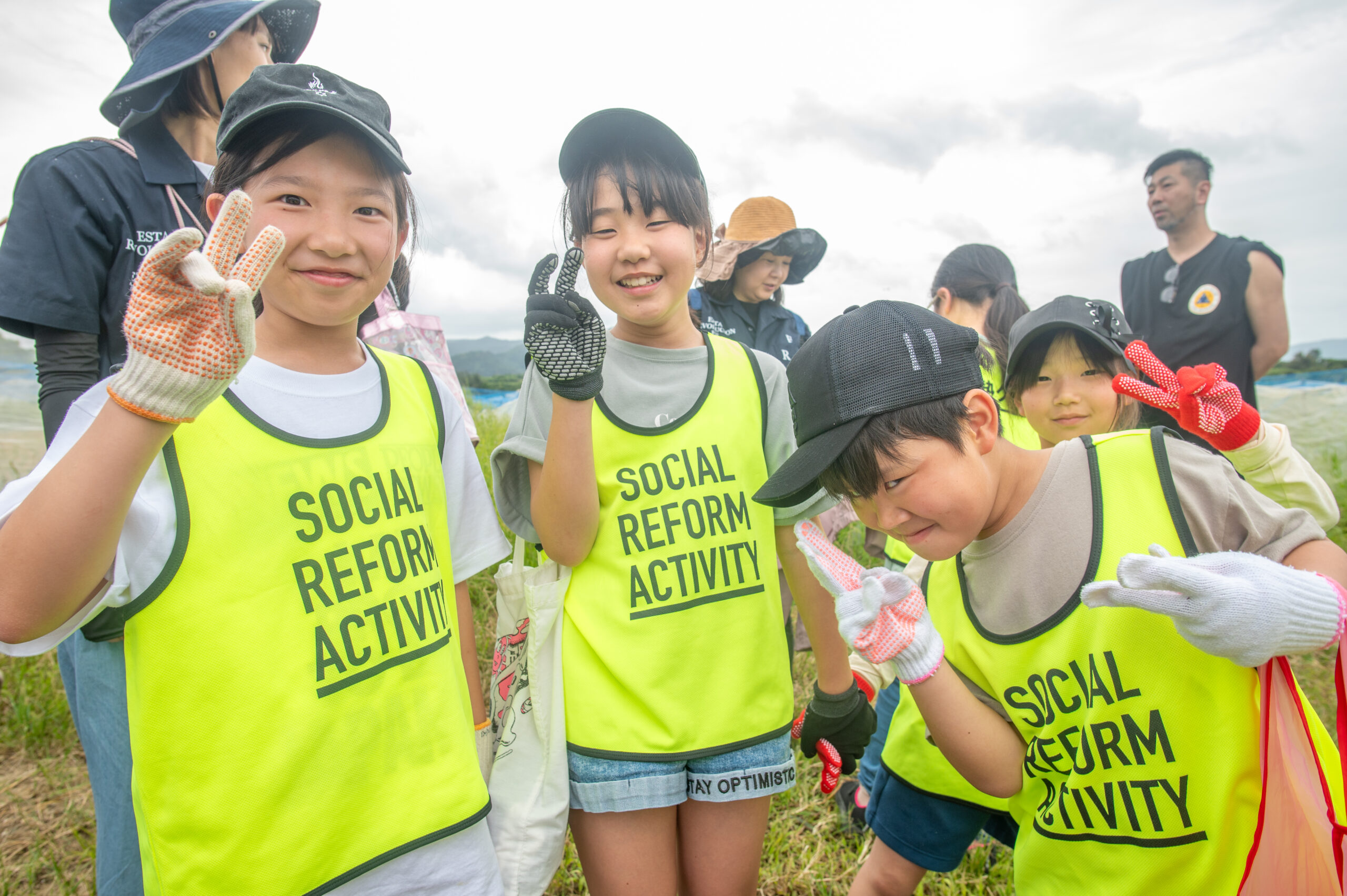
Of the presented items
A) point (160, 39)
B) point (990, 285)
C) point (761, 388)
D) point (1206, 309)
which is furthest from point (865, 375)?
point (1206, 309)

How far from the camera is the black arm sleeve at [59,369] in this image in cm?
141

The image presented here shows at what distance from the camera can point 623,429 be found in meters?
1.46

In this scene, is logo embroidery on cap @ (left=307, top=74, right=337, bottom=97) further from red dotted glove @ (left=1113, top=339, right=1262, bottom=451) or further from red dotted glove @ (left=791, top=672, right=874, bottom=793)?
red dotted glove @ (left=1113, top=339, right=1262, bottom=451)

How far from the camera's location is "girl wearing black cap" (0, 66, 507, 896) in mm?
852

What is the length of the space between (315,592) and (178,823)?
355mm

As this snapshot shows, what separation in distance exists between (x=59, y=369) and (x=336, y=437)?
0.74 meters

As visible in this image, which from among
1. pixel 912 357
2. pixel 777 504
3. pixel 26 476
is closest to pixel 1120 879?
pixel 777 504

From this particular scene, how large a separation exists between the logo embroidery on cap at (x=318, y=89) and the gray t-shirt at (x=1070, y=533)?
1456 mm

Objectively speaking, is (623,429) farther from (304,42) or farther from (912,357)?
(304,42)

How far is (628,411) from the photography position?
1483 mm

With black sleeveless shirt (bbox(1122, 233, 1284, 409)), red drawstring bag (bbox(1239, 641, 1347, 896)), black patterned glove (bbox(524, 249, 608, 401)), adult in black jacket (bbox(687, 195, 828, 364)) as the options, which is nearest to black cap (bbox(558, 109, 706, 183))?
black patterned glove (bbox(524, 249, 608, 401))

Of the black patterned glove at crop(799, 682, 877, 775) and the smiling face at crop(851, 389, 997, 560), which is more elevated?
the smiling face at crop(851, 389, 997, 560)

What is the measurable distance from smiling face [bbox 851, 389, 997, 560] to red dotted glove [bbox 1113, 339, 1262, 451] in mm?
599

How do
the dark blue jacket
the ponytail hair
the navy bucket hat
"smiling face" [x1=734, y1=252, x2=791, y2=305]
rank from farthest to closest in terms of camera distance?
"smiling face" [x1=734, y1=252, x2=791, y2=305] → the dark blue jacket → the ponytail hair → the navy bucket hat
